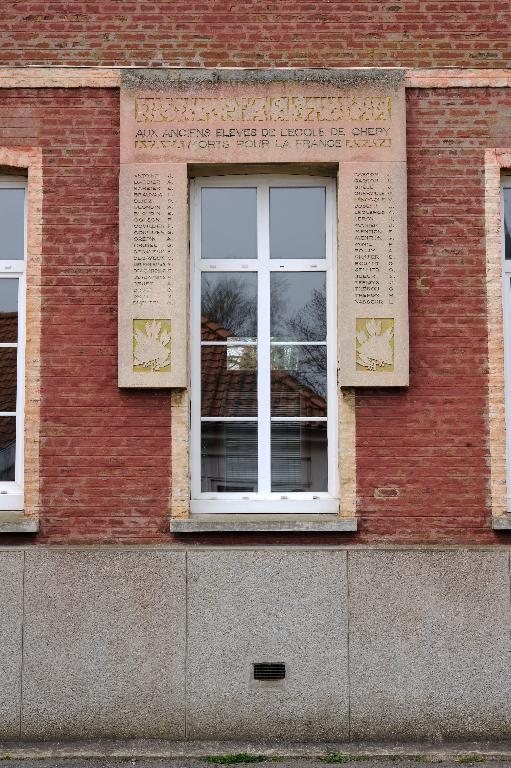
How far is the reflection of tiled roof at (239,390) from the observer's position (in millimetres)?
6438

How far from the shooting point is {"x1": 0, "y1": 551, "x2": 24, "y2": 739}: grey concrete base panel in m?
5.98

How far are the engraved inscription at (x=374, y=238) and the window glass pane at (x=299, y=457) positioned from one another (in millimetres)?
1069

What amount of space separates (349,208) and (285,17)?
61.2 inches

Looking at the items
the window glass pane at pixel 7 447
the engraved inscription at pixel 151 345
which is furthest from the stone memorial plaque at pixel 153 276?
the window glass pane at pixel 7 447

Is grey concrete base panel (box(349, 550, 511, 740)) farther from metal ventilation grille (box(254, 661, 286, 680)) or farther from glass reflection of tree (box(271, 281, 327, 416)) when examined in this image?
glass reflection of tree (box(271, 281, 327, 416))

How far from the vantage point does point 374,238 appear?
6.16 metres

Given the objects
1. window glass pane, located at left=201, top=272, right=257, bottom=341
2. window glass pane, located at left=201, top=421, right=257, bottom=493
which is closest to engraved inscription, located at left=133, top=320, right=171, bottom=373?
window glass pane, located at left=201, top=272, right=257, bottom=341

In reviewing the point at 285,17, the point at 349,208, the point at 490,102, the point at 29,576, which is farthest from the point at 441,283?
the point at 29,576

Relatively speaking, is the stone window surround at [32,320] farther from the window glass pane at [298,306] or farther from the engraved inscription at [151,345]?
the window glass pane at [298,306]

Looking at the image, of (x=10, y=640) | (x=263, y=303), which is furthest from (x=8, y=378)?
(x=263, y=303)

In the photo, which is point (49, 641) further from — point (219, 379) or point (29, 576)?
point (219, 379)

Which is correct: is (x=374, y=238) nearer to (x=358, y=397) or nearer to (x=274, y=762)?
(x=358, y=397)

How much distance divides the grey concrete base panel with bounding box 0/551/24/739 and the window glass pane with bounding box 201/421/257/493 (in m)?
1.50

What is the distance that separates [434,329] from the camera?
20.4ft
